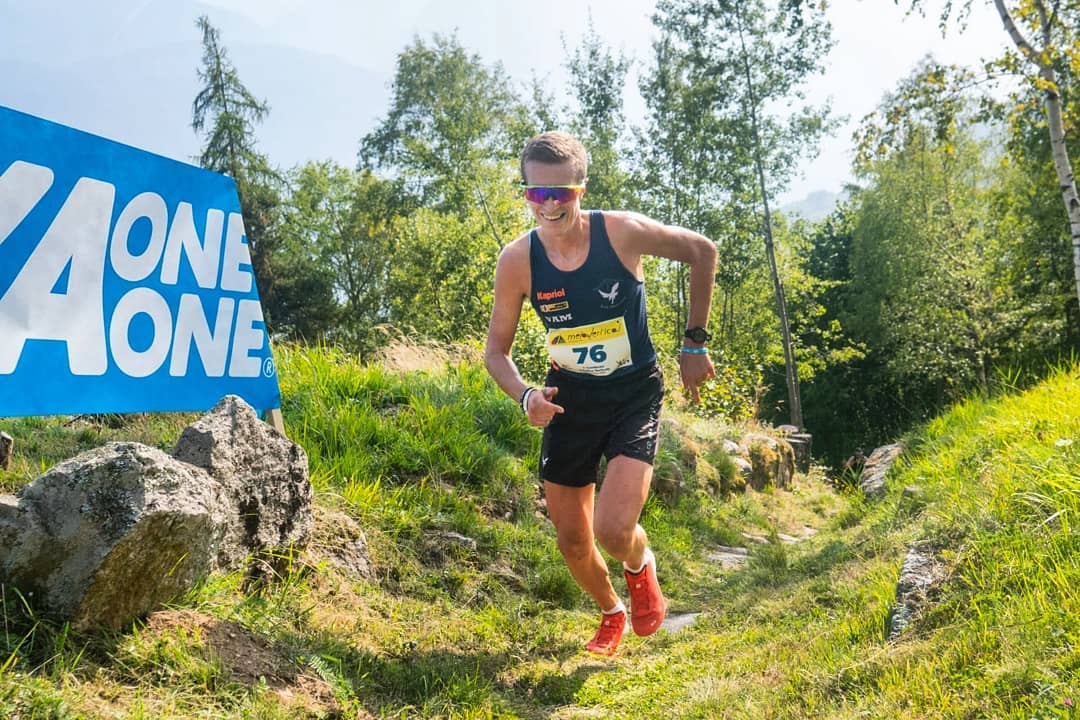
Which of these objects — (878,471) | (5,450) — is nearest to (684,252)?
(5,450)

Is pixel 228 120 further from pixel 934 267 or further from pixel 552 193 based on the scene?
pixel 552 193

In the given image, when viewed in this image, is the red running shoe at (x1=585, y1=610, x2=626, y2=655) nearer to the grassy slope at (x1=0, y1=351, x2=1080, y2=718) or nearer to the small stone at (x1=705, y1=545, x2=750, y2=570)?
the grassy slope at (x1=0, y1=351, x2=1080, y2=718)

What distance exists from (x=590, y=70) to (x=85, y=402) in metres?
25.8

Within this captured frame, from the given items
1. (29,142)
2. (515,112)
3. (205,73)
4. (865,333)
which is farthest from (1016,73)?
(205,73)

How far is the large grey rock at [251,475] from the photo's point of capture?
3.41m

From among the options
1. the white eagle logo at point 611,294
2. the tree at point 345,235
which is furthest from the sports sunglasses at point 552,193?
the tree at point 345,235

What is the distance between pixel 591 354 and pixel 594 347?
4cm

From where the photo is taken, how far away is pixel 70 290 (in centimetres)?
332

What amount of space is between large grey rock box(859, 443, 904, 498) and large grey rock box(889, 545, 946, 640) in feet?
13.6

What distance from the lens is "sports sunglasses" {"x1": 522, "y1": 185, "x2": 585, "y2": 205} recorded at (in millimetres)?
3625

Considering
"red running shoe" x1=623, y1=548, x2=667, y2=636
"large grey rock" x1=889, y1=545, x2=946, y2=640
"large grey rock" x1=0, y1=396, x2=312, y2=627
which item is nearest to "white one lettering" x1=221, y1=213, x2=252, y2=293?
"large grey rock" x1=0, y1=396, x2=312, y2=627

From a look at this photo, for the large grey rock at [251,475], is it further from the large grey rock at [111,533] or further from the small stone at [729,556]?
the small stone at [729,556]

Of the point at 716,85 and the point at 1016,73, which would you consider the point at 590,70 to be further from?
the point at 1016,73

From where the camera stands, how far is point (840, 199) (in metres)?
43.1
